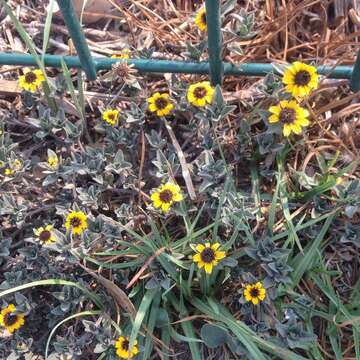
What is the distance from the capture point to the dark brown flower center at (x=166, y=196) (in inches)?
72.9

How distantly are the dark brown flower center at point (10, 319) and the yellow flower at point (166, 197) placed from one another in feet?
2.37

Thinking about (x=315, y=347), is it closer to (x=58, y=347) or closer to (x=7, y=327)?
(x=58, y=347)

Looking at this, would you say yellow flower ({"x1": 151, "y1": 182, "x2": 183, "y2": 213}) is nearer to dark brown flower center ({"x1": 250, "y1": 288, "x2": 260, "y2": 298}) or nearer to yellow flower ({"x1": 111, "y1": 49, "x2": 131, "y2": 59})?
dark brown flower center ({"x1": 250, "y1": 288, "x2": 260, "y2": 298})

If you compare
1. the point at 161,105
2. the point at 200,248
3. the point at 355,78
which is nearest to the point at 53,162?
the point at 161,105

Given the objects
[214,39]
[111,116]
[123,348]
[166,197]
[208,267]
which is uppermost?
[214,39]

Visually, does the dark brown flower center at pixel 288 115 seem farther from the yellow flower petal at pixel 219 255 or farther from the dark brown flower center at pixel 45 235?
the dark brown flower center at pixel 45 235

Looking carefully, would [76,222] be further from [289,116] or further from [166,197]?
[289,116]

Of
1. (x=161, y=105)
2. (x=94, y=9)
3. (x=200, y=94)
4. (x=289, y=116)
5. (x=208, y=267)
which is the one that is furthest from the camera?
(x=94, y=9)

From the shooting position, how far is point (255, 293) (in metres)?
1.77

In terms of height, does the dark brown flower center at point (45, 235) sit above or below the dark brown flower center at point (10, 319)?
above

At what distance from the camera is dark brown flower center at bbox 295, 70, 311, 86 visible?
178 cm

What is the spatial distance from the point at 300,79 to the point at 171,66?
0.54m

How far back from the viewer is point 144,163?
215 cm

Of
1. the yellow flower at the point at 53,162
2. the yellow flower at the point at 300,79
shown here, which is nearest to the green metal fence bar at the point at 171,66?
the yellow flower at the point at 300,79
